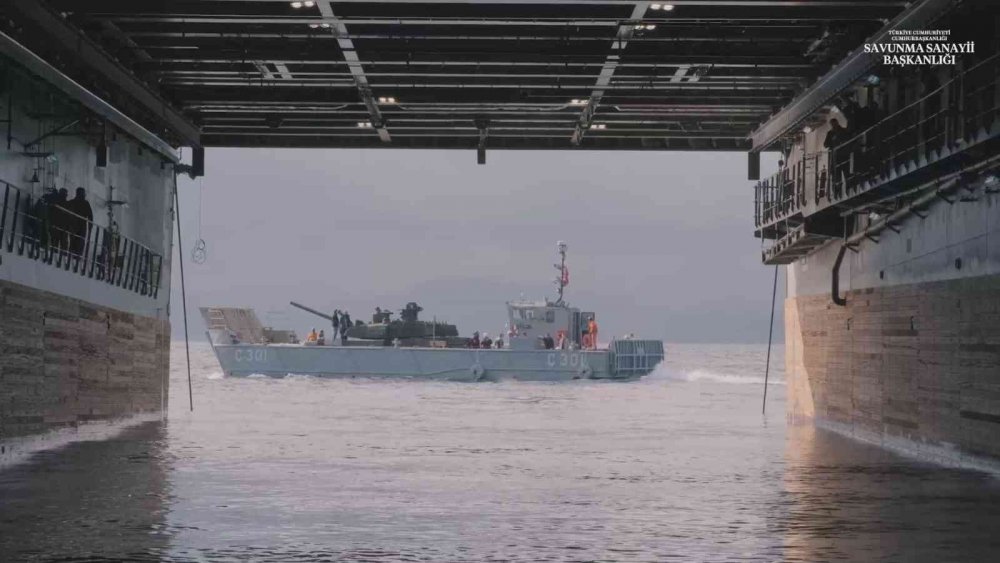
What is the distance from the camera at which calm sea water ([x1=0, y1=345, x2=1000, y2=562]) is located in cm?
1555

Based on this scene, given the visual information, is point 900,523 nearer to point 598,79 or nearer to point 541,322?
point 598,79

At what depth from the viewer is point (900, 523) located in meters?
18.2

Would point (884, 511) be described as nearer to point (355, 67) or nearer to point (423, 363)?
point (355, 67)

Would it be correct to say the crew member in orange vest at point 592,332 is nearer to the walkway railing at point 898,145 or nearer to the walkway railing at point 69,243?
the walkway railing at point 898,145

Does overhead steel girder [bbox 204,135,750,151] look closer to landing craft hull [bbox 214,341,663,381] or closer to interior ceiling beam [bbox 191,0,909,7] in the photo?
interior ceiling beam [bbox 191,0,909,7]

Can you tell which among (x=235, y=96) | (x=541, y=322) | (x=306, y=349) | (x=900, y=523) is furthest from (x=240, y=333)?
(x=900, y=523)

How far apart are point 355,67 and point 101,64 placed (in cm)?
597

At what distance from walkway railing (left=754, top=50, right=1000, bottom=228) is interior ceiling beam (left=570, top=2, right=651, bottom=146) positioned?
5.15 metres

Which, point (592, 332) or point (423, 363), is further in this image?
point (592, 332)

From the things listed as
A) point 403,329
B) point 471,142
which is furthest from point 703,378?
point 471,142

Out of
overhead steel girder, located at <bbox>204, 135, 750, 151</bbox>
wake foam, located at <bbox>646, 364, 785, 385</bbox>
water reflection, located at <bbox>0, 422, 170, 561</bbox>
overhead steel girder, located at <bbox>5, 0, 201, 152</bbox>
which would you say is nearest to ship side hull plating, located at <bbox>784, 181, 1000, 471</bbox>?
overhead steel girder, located at <bbox>204, 135, 750, 151</bbox>

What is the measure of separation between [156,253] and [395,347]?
123ft

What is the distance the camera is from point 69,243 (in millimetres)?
30328

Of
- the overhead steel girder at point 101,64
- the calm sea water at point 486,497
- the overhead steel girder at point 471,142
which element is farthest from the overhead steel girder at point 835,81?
the overhead steel girder at point 101,64
